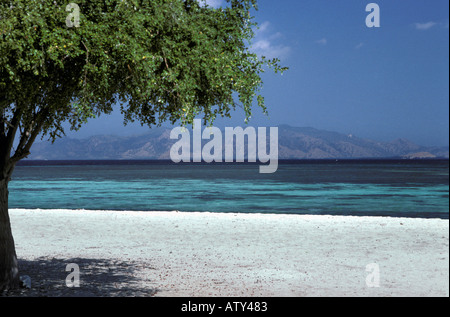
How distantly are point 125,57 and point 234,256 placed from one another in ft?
30.2

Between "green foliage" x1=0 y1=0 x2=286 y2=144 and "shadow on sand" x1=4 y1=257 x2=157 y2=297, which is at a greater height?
"green foliage" x1=0 y1=0 x2=286 y2=144

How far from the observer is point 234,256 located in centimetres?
1602

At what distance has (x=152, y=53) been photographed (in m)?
8.94

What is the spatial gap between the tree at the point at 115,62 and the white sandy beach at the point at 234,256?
122 inches

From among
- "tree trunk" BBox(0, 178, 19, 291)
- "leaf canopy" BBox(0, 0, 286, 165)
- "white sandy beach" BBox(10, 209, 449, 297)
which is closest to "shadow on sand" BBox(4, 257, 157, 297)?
"white sandy beach" BBox(10, 209, 449, 297)

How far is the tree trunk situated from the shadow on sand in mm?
247

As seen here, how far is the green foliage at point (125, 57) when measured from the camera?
24.9 ft

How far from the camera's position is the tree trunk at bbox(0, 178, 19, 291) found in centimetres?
1122

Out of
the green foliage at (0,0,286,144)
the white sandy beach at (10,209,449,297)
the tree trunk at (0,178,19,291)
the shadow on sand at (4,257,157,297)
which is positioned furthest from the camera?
the white sandy beach at (10,209,449,297)

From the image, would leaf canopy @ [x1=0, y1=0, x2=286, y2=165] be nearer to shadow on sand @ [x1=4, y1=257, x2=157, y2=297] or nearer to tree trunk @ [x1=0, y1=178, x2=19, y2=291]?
tree trunk @ [x1=0, y1=178, x2=19, y2=291]

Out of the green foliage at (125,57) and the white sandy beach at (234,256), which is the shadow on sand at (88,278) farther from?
the green foliage at (125,57)
